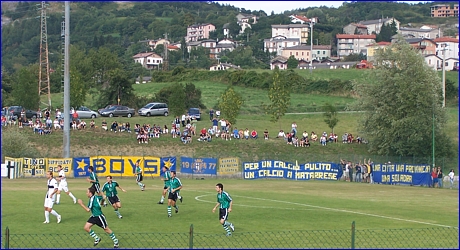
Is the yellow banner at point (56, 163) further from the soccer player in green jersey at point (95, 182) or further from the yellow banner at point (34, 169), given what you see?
the soccer player in green jersey at point (95, 182)

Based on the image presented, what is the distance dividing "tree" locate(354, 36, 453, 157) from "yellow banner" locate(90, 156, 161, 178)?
2551 centimetres

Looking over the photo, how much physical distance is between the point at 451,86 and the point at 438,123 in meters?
33.5

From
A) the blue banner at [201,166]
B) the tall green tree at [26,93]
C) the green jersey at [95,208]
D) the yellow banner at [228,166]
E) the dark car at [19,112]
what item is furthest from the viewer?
the tall green tree at [26,93]

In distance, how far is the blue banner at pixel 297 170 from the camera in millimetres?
56250

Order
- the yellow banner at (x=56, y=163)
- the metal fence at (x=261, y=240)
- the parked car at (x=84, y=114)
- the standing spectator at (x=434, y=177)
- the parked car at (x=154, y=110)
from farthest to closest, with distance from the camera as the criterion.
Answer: the parked car at (x=154, y=110)
the parked car at (x=84, y=114)
the standing spectator at (x=434, y=177)
the yellow banner at (x=56, y=163)
the metal fence at (x=261, y=240)

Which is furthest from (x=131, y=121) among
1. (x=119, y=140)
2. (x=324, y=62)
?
(x=324, y=62)

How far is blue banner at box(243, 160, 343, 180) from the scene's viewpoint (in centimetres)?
5625

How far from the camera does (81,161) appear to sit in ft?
172

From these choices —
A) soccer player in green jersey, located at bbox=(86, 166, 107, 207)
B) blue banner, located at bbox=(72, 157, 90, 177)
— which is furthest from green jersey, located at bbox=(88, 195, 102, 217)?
blue banner, located at bbox=(72, 157, 90, 177)

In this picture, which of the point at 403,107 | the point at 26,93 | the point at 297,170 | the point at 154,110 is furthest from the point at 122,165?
the point at 403,107

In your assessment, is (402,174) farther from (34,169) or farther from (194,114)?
(194,114)

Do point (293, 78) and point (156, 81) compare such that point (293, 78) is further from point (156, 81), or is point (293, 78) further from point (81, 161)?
point (81, 161)

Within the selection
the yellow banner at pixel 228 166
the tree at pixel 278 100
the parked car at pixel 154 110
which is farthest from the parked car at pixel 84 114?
the yellow banner at pixel 228 166

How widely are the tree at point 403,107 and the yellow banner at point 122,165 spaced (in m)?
25.5
